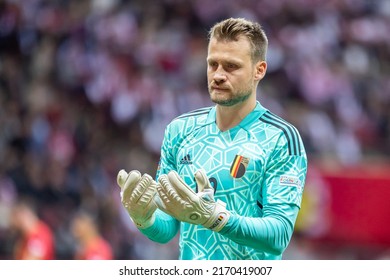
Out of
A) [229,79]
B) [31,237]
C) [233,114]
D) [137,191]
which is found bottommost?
[31,237]

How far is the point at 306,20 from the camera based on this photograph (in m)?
15.1

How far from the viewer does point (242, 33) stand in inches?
164

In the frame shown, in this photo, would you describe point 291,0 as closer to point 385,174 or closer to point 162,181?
point 385,174

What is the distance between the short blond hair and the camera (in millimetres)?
4152

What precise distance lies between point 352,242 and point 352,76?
426 centimetres

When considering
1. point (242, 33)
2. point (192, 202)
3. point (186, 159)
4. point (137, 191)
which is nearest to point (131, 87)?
point (186, 159)

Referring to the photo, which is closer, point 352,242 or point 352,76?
point 352,242

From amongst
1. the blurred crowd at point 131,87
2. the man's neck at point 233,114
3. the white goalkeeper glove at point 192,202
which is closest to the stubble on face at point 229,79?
the man's neck at point 233,114

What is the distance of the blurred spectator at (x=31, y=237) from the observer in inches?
412

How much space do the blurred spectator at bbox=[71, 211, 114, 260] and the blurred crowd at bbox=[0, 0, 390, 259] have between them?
135 mm

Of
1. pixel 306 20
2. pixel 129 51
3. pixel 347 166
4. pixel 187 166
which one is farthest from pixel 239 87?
pixel 306 20

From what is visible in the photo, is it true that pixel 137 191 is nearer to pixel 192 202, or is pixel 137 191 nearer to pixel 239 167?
pixel 192 202

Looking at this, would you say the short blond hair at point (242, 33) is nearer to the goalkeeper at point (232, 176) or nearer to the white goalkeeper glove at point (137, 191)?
the goalkeeper at point (232, 176)

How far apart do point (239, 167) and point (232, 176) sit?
55 mm
